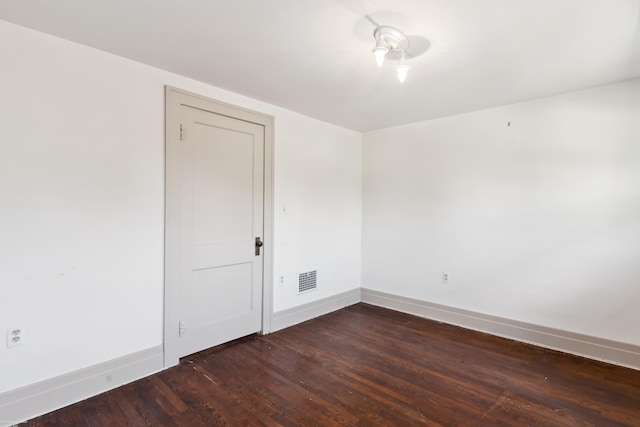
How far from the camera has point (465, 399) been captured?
2.23 m

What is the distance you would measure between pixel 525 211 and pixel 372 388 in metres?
2.34

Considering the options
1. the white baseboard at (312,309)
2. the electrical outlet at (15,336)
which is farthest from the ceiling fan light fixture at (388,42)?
the electrical outlet at (15,336)

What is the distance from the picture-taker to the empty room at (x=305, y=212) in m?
1.96

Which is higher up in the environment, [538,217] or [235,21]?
[235,21]

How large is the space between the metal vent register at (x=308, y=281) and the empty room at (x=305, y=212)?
33 millimetres

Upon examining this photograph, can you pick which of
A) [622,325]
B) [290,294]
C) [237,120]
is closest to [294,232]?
[290,294]

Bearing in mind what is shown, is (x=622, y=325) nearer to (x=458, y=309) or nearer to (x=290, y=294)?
(x=458, y=309)

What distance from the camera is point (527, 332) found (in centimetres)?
319

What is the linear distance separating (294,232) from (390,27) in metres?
2.35

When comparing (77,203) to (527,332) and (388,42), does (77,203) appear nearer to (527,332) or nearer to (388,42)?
(388,42)

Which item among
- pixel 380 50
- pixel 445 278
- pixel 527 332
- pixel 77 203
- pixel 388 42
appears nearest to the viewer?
pixel 380 50

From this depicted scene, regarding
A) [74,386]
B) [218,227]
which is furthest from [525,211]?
[74,386]

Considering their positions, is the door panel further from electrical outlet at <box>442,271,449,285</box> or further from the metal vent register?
electrical outlet at <box>442,271,449,285</box>

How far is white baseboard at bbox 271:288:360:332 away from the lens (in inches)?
138
